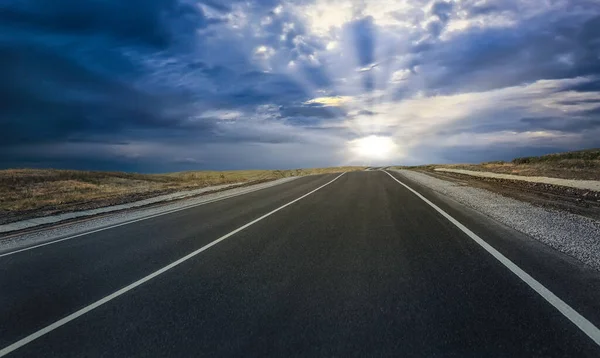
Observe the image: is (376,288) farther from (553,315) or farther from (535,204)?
(535,204)

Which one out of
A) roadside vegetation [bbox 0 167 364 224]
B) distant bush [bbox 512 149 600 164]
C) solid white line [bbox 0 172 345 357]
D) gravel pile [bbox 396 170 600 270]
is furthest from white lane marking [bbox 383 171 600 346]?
distant bush [bbox 512 149 600 164]

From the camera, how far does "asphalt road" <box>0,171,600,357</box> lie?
3283 mm

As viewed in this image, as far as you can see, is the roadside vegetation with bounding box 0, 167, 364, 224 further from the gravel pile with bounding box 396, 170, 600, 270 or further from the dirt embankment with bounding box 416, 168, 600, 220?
the dirt embankment with bounding box 416, 168, 600, 220

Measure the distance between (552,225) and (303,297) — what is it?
7094 mm

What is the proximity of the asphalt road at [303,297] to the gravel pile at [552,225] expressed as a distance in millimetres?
450

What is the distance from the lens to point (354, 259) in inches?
229

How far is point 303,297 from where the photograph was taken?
4312 millimetres

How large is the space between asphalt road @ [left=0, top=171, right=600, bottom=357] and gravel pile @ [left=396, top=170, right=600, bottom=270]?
0.45 m

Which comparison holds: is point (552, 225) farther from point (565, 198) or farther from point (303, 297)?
point (303, 297)

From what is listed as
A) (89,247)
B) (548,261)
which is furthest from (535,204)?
(89,247)

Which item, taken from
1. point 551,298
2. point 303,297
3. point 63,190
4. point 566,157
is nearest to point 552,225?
point 551,298

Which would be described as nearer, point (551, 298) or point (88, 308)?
point (551, 298)

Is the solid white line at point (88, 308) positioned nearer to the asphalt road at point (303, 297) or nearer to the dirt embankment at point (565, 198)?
the asphalt road at point (303, 297)

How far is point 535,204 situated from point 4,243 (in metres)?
15.6
